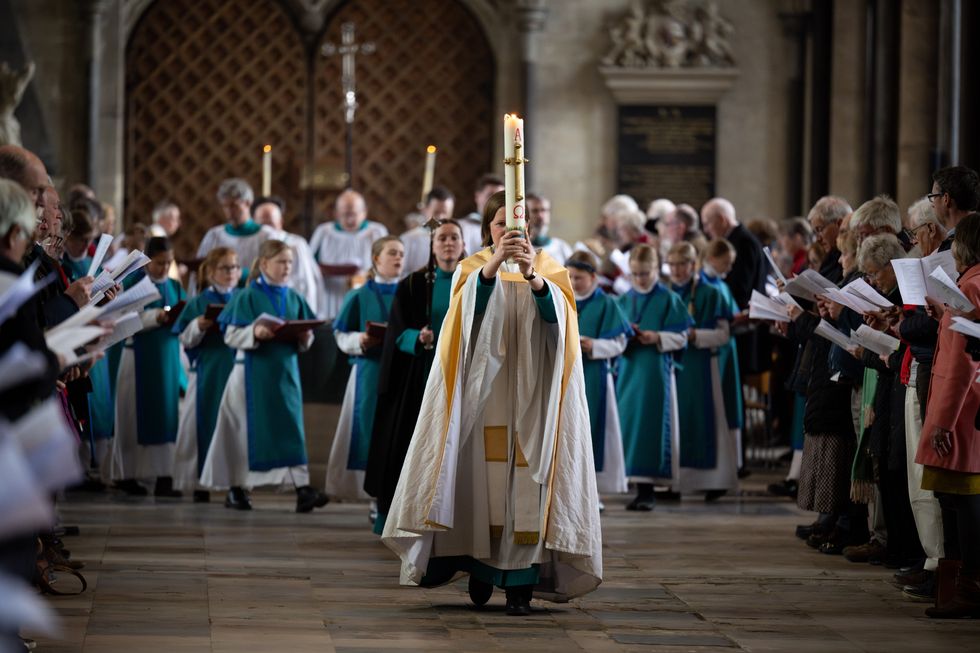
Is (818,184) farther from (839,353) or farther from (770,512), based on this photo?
(839,353)

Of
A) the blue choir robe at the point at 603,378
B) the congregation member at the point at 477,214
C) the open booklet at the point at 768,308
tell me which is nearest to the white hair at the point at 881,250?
the open booklet at the point at 768,308

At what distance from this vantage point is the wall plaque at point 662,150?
639 inches

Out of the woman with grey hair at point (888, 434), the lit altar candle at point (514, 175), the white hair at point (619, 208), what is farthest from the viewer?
the white hair at point (619, 208)

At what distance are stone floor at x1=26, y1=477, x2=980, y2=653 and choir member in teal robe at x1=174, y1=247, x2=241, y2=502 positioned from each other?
0.89 m

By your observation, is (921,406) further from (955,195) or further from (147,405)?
(147,405)

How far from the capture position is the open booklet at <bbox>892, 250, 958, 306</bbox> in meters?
6.23

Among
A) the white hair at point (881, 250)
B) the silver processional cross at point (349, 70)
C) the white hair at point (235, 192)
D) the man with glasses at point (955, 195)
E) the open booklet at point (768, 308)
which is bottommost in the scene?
the open booklet at point (768, 308)

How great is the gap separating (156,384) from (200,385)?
0.59 metres

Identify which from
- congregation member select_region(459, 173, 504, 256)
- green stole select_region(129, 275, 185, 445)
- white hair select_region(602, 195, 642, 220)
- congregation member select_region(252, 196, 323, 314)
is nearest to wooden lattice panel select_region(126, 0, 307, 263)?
congregation member select_region(252, 196, 323, 314)

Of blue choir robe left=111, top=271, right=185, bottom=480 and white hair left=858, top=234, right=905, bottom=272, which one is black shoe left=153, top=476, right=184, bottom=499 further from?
white hair left=858, top=234, right=905, bottom=272

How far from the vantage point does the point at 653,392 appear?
10.3m

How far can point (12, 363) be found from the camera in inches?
121

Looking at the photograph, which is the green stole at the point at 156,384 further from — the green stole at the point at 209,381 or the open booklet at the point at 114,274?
the open booklet at the point at 114,274

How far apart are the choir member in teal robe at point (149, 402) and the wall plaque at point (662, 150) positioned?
22.5 ft
